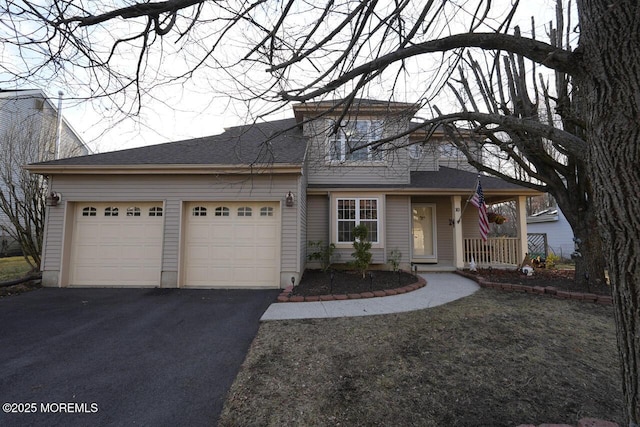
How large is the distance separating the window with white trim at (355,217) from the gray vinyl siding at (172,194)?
2.40 metres

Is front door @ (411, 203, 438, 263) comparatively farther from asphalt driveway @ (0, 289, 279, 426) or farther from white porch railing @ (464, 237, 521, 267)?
asphalt driveway @ (0, 289, 279, 426)

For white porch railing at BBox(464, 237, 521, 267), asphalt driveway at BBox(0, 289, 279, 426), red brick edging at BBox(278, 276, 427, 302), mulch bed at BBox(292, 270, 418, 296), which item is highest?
white porch railing at BBox(464, 237, 521, 267)

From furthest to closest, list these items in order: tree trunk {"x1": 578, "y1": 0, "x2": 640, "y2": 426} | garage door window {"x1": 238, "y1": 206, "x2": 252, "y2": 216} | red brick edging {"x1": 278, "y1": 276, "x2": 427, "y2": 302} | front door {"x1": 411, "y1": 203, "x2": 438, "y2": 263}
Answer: front door {"x1": 411, "y1": 203, "x2": 438, "y2": 263} → garage door window {"x1": 238, "y1": 206, "x2": 252, "y2": 216} → red brick edging {"x1": 278, "y1": 276, "x2": 427, "y2": 302} → tree trunk {"x1": 578, "y1": 0, "x2": 640, "y2": 426}

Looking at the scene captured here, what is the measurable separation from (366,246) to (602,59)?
639cm

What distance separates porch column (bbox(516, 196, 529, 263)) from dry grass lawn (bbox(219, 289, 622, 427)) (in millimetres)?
4530

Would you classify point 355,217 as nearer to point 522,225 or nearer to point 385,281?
point 385,281

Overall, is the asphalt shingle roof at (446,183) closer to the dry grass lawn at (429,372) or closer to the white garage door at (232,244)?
the white garage door at (232,244)

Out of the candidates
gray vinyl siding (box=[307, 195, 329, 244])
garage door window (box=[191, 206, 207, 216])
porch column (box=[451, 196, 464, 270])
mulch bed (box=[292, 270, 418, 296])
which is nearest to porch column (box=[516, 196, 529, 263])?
porch column (box=[451, 196, 464, 270])

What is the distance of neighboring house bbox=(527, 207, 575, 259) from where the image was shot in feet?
51.3

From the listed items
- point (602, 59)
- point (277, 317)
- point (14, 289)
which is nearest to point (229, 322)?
point (277, 317)

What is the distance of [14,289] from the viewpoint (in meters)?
6.76

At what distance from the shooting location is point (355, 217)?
359 inches

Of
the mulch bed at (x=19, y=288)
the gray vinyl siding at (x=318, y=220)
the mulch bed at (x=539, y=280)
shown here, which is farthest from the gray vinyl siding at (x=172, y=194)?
the mulch bed at (x=539, y=280)

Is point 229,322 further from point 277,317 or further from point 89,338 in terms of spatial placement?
point 89,338
